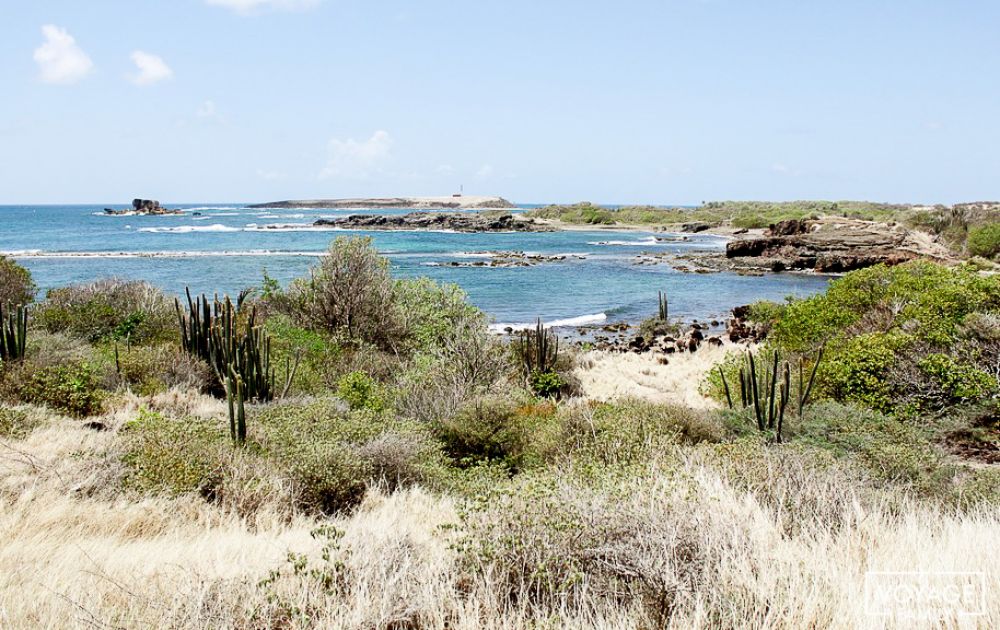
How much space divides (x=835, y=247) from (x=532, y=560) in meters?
60.0

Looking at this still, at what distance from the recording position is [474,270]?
163 feet

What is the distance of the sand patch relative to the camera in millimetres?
15984

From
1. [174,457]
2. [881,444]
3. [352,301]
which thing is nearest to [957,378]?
[881,444]

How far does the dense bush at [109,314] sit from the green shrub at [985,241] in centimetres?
5207

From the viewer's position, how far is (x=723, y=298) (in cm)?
3841

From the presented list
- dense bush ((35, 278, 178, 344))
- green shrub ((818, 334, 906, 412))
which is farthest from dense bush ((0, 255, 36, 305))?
green shrub ((818, 334, 906, 412))

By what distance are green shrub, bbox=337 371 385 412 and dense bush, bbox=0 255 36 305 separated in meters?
12.1

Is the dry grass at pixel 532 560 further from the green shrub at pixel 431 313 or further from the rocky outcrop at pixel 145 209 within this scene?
the rocky outcrop at pixel 145 209

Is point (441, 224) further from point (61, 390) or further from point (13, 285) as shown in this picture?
point (61, 390)

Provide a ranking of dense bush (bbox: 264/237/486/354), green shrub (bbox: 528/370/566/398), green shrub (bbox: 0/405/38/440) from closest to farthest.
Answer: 1. green shrub (bbox: 0/405/38/440)
2. green shrub (bbox: 528/370/566/398)
3. dense bush (bbox: 264/237/486/354)

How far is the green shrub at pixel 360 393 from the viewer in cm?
1183

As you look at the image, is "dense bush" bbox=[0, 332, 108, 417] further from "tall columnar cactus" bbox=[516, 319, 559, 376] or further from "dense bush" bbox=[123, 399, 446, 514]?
"tall columnar cactus" bbox=[516, 319, 559, 376]

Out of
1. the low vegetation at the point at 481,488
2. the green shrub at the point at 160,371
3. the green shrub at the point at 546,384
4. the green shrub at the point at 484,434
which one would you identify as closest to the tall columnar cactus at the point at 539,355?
the green shrub at the point at 546,384

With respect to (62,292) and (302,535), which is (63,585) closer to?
(302,535)
